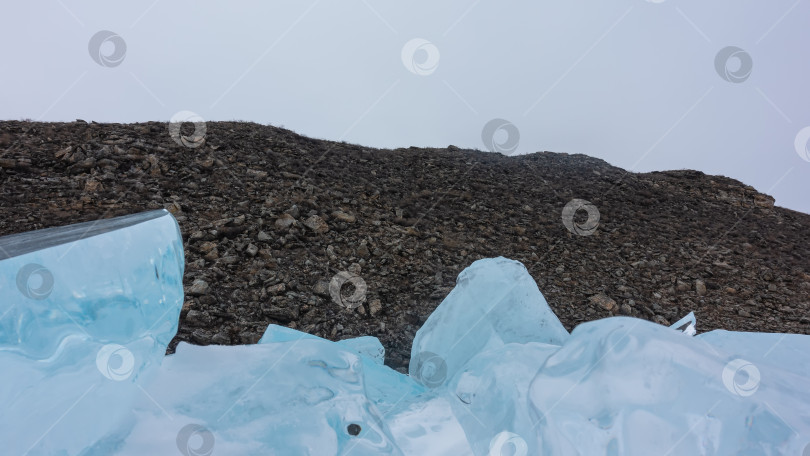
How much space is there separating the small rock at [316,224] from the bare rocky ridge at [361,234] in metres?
0.01

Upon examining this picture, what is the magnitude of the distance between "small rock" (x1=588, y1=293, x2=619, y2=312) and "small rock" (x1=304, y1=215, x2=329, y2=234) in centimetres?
254

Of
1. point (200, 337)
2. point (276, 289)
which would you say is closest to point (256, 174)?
point (276, 289)

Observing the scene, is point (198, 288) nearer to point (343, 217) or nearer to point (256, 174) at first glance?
point (343, 217)

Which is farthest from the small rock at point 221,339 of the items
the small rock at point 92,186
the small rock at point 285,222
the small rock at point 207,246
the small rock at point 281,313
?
the small rock at point 92,186

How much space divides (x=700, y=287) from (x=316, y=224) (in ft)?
13.2

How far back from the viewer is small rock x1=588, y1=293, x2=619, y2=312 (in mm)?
3821

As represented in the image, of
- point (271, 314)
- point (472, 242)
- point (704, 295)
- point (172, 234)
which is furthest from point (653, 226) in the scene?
point (172, 234)

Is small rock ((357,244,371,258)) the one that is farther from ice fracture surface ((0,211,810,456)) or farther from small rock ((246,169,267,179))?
ice fracture surface ((0,211,810,456))

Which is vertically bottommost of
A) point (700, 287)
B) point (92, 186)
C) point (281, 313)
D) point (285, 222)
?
point (92, 186)

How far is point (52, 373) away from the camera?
1164 mm

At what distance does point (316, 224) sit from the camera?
4199 millimetres

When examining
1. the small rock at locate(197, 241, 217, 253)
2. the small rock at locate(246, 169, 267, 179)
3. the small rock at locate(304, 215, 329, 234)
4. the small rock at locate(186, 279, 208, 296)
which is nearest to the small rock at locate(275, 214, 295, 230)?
the small rock at locate(304, 215, 329, 234)

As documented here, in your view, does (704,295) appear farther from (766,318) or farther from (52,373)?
(52,373)

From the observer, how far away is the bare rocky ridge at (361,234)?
320 cm
